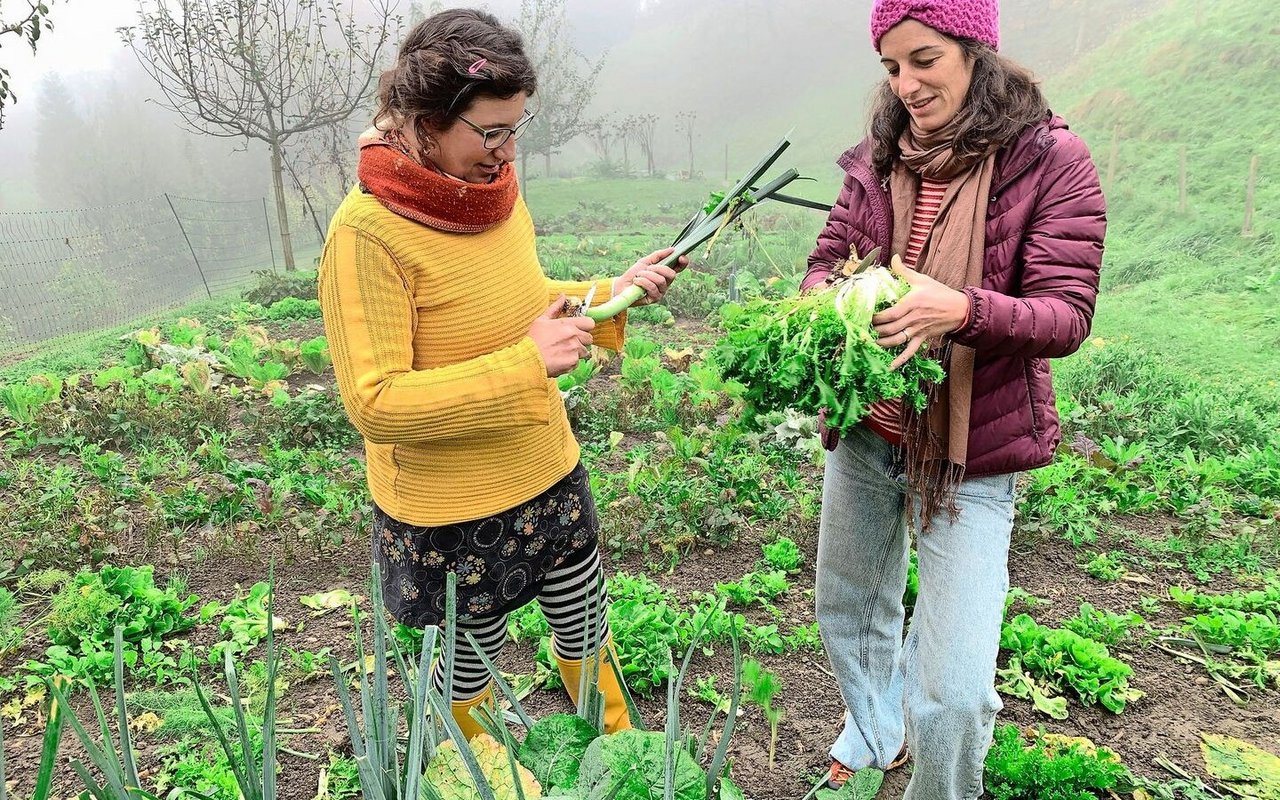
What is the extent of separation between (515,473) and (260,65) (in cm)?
1255

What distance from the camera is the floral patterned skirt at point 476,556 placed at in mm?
1900

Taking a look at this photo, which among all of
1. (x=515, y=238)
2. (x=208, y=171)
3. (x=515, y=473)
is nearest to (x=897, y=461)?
(x=515, y=473)

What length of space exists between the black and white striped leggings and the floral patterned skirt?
0.21 feet

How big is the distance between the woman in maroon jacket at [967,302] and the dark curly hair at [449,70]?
2.74ft

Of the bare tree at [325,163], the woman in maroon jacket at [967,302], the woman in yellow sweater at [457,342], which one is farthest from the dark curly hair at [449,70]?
the bare tree at [325,163]

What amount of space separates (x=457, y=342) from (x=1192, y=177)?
10.9 m

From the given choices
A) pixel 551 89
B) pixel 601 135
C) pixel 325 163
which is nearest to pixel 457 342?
pixel 325 163

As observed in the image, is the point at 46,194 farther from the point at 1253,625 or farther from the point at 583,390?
the point at 1253,625

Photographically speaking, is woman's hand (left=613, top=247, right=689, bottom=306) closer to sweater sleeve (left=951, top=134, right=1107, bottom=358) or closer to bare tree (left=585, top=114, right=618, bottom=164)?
sweater sleeve (left=951, top=134, right=1107, bottom=358)

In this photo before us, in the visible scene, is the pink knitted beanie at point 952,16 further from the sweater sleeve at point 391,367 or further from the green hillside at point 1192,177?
the green hillside at point 1192,177

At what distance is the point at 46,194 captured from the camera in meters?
30.7

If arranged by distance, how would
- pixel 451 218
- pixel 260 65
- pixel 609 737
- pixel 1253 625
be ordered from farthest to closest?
pixel 260 65, pixel 1253 625, pixel 451 218, pixel 609 737

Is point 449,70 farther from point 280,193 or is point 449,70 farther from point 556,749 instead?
point 280,193

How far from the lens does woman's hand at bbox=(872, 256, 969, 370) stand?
5.10 ft
